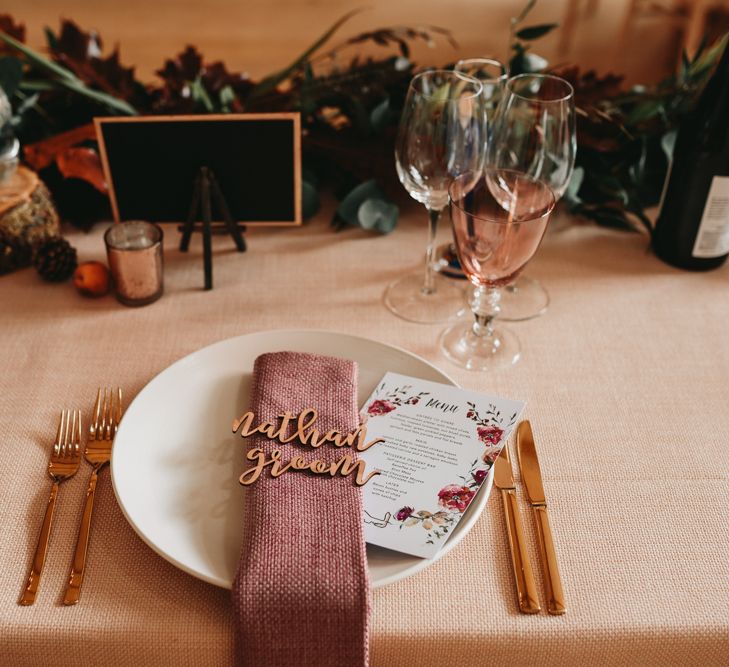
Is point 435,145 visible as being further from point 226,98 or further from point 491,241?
point 226,98

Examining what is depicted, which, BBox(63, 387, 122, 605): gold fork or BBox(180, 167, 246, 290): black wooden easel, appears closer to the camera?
BBox(63, 387, 122, 605): gold fork

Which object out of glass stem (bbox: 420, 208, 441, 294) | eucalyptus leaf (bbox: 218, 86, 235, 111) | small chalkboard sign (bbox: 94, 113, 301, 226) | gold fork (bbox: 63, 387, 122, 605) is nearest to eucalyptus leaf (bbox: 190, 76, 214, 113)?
eucalyptus leaf (bbox: 218, 86, 235, 111)

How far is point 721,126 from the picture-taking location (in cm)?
97

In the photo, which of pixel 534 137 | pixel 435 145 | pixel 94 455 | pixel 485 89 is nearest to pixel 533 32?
pixel 485 89

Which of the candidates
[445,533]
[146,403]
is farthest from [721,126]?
[146,403]

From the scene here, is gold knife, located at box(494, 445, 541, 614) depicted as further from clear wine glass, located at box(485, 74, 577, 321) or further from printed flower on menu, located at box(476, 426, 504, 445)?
clear wine glass, located at box(485, 74, 577, 321)

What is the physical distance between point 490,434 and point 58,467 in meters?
0.42

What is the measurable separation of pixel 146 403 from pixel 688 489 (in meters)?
0.55

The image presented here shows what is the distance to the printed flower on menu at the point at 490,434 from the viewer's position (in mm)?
733

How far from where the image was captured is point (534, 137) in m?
0.96

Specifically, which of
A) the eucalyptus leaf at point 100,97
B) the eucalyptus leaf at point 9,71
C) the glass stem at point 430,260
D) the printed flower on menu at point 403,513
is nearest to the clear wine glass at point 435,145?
the glass stem at point 430,260

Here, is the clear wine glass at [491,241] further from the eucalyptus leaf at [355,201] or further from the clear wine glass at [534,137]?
the eucalyptus leaf at [355,201]

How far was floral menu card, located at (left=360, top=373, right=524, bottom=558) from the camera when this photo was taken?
65 cm

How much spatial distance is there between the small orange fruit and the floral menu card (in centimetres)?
41
